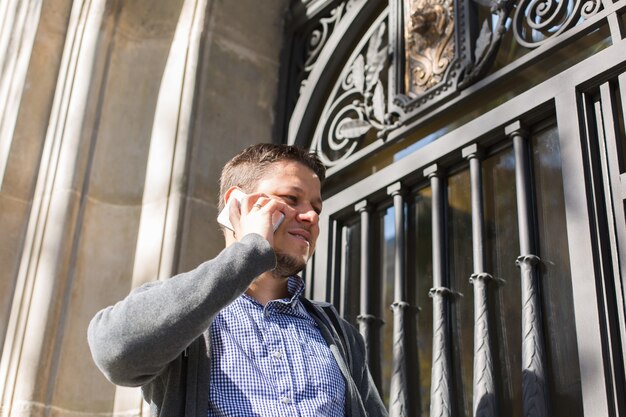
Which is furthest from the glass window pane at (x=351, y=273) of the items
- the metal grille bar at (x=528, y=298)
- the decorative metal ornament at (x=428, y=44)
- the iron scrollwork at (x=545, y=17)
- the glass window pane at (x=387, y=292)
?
the iron scrollwork at (x=545, y=17)

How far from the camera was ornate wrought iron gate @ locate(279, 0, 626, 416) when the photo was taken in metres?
2.55

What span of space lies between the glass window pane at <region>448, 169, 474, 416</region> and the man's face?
2.83 feet

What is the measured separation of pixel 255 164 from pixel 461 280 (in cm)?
100

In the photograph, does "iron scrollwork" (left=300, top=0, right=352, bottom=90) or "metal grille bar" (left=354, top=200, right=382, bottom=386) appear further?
"iron scrollwork" (left=300, top=0, right=352, bottom=90)

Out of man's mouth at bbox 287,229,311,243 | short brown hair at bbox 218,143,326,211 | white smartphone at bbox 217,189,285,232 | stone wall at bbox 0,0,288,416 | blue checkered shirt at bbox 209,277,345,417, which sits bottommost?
blue checkered shirt at bbox 209,277,345,417

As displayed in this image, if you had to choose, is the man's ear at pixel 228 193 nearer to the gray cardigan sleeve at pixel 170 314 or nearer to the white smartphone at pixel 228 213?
the white smartphone at pixel 228 213

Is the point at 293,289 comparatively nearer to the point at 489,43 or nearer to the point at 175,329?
the point at 175,329

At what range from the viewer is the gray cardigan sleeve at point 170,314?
A: 184cm

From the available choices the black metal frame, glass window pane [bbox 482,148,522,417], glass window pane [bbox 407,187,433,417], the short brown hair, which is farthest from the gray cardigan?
glass window pane [bbox 407,187,433,417]

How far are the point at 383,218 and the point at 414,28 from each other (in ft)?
2.67

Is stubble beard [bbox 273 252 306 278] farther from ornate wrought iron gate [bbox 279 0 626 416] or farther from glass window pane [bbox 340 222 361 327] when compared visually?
glass window pane [bbox 340 222 361 327]

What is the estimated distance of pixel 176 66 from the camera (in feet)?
14.2

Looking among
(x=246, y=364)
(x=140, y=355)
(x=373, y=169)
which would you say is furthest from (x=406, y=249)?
(x=140, y=355)

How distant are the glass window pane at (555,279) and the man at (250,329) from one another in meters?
0.58
